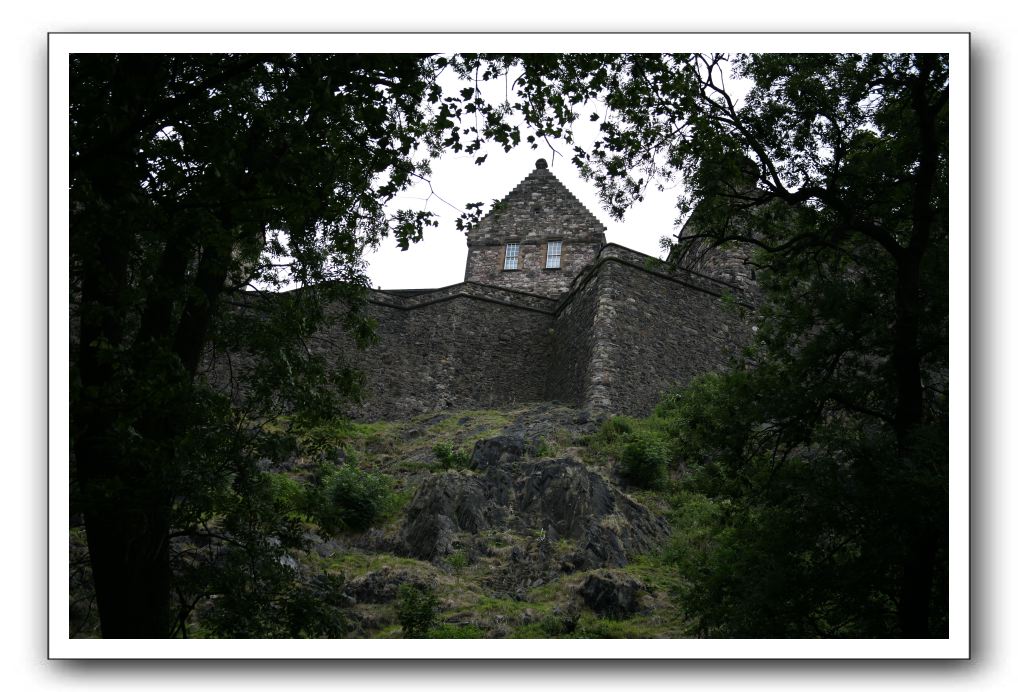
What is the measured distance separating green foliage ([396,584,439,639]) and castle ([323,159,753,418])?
318 inches

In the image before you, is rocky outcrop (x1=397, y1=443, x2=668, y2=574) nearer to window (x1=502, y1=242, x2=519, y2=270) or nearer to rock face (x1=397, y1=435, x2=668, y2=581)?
rock face (x1=397, y1=435, x2=668, y2=581)

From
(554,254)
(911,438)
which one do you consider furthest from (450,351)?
(911,438)

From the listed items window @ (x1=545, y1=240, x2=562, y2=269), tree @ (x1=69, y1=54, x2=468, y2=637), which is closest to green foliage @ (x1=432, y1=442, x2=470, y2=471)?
tree @ (x1=69, y1=54, x2=468, y2=637)

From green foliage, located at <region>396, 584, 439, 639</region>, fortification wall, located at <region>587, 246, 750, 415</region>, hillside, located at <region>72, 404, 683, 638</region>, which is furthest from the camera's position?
fortification wall, located at <region>587, 246, 750, 415</region>

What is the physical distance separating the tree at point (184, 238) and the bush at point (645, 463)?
307 inches

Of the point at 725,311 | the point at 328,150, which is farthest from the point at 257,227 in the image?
the point at 725,311

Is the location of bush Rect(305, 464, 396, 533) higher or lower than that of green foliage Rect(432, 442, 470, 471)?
lower

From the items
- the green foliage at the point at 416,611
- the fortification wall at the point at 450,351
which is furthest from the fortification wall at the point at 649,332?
the green foliage at the point at 416,611

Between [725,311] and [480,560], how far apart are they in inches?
453

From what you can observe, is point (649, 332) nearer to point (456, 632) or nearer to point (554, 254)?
point (554, 254)

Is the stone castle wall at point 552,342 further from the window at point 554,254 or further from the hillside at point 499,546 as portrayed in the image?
the window at point 554,254

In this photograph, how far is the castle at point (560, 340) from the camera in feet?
63.2

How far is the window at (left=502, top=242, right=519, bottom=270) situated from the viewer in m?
27.8

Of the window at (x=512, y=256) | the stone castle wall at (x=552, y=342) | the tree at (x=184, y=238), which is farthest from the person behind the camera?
the window at (x=512, y=256)
